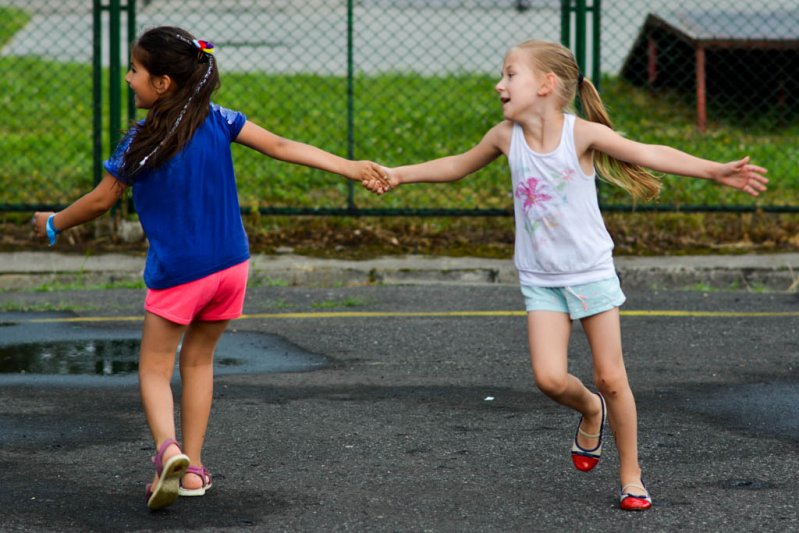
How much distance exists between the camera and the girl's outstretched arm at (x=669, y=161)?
404 cm

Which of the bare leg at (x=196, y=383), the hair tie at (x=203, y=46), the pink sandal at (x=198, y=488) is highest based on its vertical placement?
the hair tie at (x=203, y=46)

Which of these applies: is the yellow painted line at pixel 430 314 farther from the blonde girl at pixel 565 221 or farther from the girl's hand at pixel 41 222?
the blonde girl at pixel 565 221

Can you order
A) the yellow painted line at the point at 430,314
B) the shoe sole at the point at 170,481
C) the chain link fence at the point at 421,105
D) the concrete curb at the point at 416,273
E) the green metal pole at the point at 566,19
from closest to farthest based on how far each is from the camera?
the shoe sole at the point at 170,481 < the yellow painted line at the point at 430,314 < the concrete curb at the point at 416,273 < the green metal pole at the point at 566,19 < the chain link fence at the point at 421,105

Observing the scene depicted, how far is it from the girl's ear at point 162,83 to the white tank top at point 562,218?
3.65ft

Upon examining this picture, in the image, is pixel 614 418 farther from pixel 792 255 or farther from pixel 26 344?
pixel 792 255

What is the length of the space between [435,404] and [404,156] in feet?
21.2

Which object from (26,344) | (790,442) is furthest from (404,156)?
(790,442)

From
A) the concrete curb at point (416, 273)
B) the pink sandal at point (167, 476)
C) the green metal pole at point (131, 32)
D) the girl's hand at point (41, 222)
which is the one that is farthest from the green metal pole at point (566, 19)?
the pink sandal at point (167, 476)

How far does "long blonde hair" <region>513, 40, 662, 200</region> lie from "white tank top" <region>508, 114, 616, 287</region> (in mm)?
96

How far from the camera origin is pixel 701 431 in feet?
17.0

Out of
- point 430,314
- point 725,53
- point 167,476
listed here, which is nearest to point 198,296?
point 167,476

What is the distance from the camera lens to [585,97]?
4348 mm

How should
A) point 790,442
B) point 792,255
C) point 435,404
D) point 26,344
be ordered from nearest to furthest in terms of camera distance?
point 790,442 → point 435,404 → point 26,344 → point 792,255

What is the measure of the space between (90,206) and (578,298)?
1574mm
